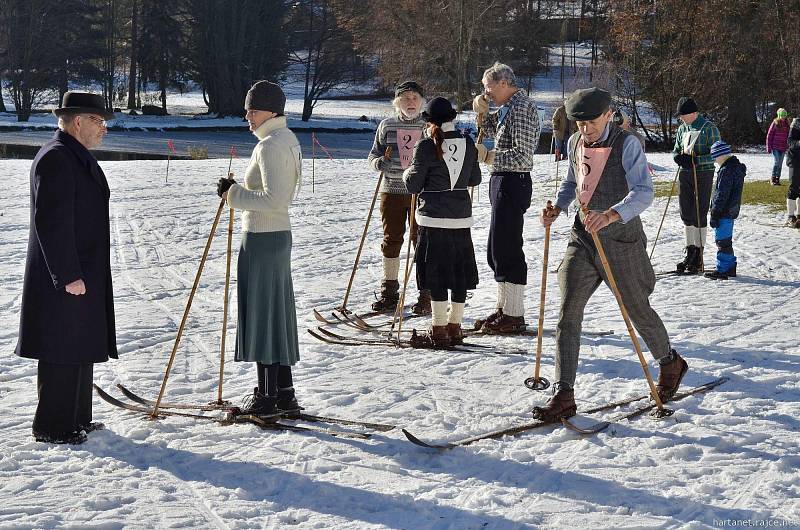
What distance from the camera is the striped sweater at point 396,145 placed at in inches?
310

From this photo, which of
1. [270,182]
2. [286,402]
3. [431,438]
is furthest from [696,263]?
[270,182]

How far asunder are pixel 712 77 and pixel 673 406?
28126 mm

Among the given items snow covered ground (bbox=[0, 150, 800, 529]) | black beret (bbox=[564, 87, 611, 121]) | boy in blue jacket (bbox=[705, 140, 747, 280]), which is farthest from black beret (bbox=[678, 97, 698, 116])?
black beret (bbox=[564, 87, 611, 121])

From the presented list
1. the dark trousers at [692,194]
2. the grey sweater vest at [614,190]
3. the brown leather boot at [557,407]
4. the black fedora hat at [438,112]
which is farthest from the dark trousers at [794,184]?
the brown leather boot at [557,407]

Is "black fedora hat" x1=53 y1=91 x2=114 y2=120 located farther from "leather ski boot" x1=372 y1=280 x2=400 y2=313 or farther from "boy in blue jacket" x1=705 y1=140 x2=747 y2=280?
"boy in blue jacket" x1=705 y1=140 x2=747 y2=280

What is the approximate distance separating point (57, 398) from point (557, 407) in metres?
2.67

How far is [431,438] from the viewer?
202 inches

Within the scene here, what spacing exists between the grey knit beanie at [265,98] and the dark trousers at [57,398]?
1.67 metres

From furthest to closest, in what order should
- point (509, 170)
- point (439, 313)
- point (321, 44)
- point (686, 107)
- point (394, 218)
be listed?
1. point (321, 44)
2. point (686, 107)
3. point (394, 218)
4. point (509, 170)
5. point (439, 313)

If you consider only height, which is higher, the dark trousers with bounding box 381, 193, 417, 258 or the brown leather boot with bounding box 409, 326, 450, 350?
the dark trousers with bounding box 381, 193, 417, 258

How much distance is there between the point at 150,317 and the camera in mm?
8125

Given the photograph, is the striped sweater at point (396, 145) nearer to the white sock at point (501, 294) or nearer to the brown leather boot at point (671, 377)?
the white sock at point (501, 294)

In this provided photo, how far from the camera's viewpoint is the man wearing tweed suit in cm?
509

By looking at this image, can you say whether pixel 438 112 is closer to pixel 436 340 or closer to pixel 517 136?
pixel 517 136
